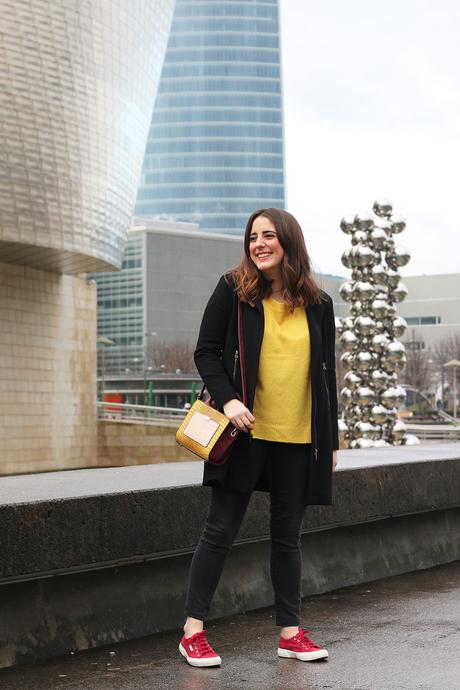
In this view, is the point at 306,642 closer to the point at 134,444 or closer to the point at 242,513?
the point at 242,513

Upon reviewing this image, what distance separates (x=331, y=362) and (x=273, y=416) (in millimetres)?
416

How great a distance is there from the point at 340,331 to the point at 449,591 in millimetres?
15416

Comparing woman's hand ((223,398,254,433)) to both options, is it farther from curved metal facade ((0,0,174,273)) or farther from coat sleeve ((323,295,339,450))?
curved metal facade ((0,0,174,273))

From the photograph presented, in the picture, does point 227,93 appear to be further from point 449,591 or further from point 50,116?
point 449,591

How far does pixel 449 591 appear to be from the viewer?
6.06 m

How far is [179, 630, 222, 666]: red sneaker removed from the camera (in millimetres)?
4145

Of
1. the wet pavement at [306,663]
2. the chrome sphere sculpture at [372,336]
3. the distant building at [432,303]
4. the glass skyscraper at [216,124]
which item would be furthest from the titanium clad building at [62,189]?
the glass skyscraper at [216,124]

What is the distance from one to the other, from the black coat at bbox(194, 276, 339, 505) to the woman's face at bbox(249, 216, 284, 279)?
0.55 feet

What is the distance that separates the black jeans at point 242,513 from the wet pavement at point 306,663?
0.27 m

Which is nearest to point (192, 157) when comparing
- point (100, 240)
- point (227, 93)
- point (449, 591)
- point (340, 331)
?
point (227, 93)

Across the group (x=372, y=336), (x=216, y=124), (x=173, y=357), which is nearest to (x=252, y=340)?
(x=372, y=336)

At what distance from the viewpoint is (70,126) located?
1330 inches

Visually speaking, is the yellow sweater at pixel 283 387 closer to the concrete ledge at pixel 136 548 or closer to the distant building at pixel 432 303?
the concrete ledge at pixel 136 548

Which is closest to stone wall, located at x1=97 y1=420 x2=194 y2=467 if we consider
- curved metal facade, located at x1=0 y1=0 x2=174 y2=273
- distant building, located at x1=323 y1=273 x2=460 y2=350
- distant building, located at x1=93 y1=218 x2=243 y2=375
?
curved metal facade, located at x1=0 y1=0 x2=174 y2=273
